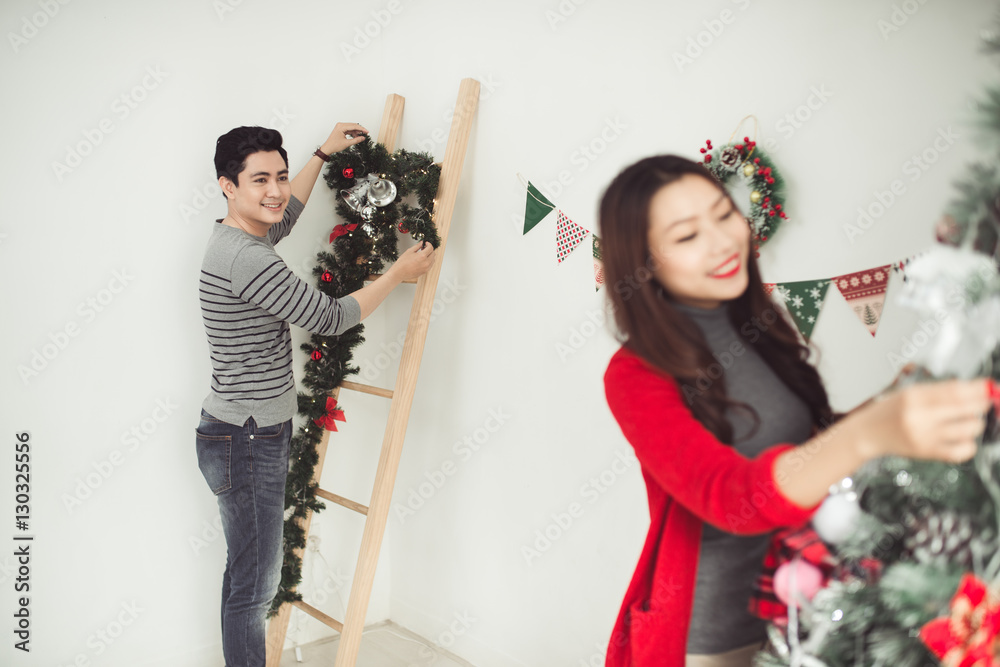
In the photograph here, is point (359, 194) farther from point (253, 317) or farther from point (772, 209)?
point (772, 209)

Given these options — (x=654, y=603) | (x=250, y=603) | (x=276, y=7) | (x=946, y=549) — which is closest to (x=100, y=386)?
(x=250, y=603)

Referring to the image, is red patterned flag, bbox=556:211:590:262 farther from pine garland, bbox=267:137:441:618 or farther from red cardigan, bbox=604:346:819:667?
red cardigan, bbox=604:346:819:667

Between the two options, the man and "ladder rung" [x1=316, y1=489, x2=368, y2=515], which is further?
"ladder rung" [x1=316, y1=489, x2=368, y2=515]

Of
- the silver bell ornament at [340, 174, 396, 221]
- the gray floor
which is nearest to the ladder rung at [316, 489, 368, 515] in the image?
the gray floor

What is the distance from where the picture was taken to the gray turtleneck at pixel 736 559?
3.10 ft

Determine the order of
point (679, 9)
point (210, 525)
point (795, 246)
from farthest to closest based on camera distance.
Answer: point (210, 525) → point (679, 9) → point (795, 246)

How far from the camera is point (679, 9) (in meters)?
1.70

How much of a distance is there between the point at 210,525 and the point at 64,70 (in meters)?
1.38

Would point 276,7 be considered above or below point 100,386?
above

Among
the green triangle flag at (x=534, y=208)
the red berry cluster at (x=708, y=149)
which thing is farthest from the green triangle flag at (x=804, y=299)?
the green triangle flag at (x=534, y=208)

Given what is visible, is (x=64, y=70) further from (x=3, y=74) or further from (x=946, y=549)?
(x=946, y=549)

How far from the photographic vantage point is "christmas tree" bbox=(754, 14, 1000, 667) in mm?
579

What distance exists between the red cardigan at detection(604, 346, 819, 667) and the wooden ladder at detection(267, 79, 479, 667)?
1.18 metres

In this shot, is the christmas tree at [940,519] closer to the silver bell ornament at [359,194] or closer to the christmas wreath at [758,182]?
the christmas wreath at [758,182]
